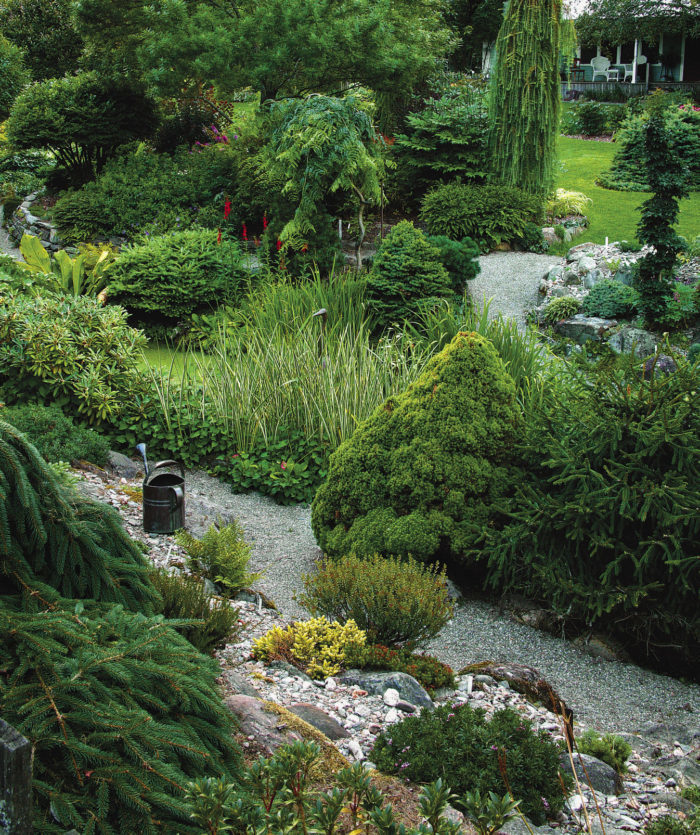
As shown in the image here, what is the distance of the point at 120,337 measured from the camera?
719 centimetres

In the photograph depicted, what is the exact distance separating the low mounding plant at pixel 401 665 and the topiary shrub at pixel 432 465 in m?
1.07

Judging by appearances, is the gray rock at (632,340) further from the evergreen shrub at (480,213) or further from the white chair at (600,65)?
the white chair at (600,65)

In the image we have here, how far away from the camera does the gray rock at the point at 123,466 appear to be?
601cm

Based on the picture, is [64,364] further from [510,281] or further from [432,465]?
[510,281]

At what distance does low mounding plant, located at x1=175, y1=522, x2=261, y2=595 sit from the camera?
166 inches

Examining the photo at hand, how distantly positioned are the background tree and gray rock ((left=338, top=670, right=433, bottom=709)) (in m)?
16.7

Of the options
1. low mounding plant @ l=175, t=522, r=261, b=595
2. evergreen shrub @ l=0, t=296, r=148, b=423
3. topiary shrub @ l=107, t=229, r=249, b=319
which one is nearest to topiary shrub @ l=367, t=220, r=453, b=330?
topiary shrub @ l=107, t=229, r=249, b=319

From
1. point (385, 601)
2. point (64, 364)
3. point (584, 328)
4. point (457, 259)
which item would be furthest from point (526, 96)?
point (385, 601)

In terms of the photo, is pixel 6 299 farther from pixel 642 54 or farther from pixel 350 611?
pixel 642 54

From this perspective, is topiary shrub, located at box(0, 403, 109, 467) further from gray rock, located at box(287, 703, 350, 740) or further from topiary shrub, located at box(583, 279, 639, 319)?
topiary shrub, located at box(583, 279, 639, 319)

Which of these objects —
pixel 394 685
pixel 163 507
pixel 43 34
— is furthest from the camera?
pixel 43 34

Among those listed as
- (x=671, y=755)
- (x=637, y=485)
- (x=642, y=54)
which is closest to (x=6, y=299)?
(x=637, y=485)

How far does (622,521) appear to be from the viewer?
418 centimetres

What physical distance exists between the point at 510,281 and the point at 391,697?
8.82 meters
